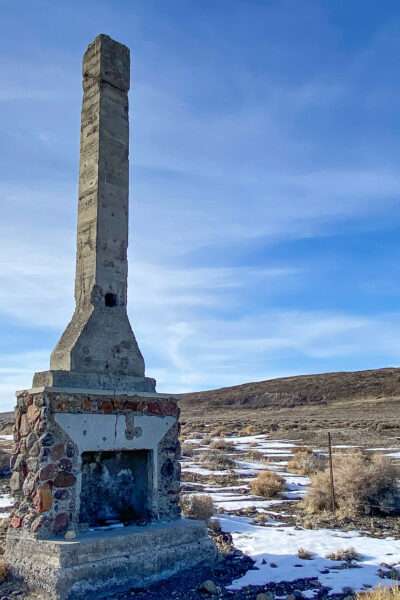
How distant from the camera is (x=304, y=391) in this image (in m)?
55.7

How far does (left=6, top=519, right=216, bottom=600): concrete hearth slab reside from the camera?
6.54m

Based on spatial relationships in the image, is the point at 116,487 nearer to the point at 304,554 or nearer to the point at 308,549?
the point at 304,554

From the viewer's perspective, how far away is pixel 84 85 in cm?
906

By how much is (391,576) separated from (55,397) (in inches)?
181

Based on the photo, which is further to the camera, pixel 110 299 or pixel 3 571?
pixel 110 299

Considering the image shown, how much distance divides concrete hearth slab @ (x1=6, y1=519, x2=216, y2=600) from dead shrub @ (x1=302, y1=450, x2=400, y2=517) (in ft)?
15.3

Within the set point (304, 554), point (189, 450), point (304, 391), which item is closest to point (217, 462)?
point (189, 450)

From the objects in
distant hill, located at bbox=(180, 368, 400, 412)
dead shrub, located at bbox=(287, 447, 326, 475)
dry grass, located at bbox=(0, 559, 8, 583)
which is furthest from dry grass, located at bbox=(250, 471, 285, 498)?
distant hill, located at bbox=(180, 368, 400, 412)

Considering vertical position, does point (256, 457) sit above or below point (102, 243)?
below

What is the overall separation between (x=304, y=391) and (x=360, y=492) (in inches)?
1757

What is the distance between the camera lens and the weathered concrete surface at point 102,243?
7.93 meters

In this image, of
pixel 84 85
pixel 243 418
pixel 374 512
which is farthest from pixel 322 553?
pixel 243 418

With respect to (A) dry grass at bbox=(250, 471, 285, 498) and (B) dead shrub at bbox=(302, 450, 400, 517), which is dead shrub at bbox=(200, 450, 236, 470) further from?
(B) dead shrub at bbox=(302, 450, 400, 517)

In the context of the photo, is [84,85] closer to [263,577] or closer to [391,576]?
[263,577]
